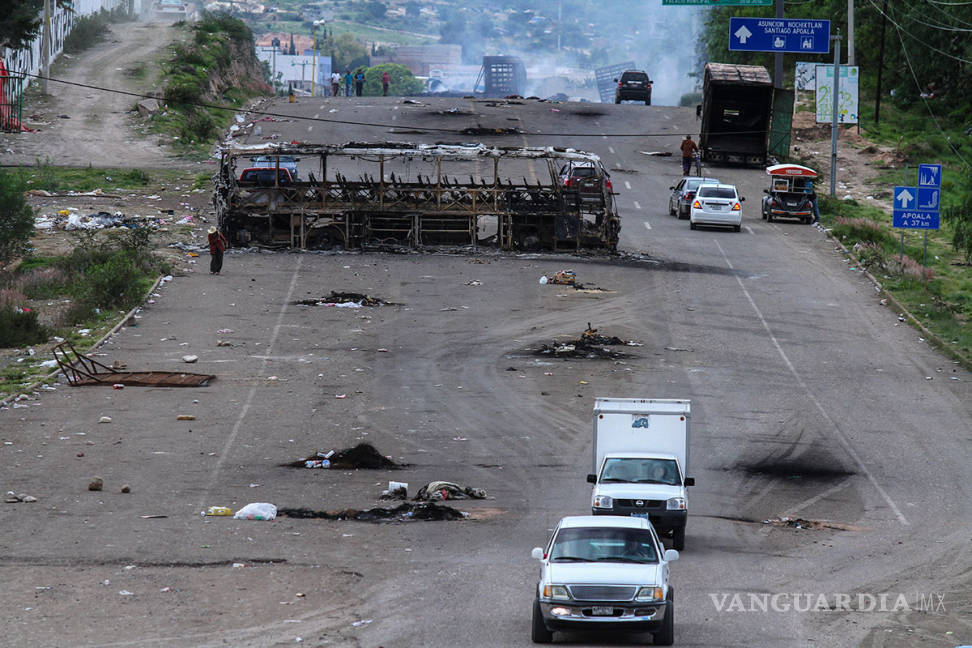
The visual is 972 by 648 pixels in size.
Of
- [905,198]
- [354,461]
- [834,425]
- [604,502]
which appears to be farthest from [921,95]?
[604,502]

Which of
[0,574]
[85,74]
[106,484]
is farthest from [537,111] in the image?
[0,574]

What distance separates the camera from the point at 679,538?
60.1 ft

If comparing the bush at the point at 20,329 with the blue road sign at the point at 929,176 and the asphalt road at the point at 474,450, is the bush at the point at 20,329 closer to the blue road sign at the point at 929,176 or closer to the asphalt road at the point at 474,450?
the asphalt road at the point at 474,450

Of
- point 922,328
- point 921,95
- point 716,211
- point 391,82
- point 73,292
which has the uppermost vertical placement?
point 391,82

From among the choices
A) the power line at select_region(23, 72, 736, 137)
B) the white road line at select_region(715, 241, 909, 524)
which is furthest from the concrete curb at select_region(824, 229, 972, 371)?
the power line at select_region(23, 72, 736, 137)

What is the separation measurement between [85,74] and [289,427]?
55.9 m

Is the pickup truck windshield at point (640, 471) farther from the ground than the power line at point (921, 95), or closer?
closer

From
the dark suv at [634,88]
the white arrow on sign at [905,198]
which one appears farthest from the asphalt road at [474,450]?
the dark suv at [634,88]

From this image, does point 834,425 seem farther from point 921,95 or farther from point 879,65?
point 921,95

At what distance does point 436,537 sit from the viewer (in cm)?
1903

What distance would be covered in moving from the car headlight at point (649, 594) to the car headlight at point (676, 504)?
4.75 metres

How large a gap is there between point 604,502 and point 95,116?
5378cm

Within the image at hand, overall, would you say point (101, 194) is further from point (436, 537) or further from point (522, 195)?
point (436, 537)

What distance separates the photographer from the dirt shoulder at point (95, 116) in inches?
2320
